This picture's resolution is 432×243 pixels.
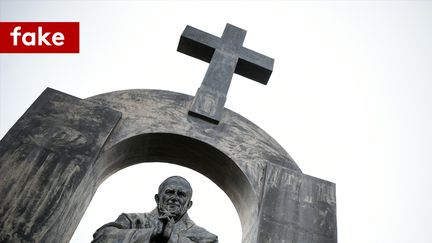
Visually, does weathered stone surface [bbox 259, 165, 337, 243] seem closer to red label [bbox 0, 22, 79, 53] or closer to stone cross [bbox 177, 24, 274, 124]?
stone cross [bbox 177, 24, 274, 124]

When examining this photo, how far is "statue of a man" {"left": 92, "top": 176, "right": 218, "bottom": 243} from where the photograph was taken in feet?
13.2

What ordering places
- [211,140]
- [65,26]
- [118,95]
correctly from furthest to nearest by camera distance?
[65,26] → [118,95] → [211,140]

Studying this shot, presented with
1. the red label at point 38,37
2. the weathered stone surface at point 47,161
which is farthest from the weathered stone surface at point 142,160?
the red label at point 38,37

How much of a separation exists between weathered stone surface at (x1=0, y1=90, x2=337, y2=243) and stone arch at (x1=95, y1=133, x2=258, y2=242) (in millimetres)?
17

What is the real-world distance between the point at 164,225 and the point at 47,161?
1797 mm

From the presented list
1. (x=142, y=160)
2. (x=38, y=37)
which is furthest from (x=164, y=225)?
(x=38, y=37)

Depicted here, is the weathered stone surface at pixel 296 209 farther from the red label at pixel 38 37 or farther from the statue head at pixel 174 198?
the red label at pixel 38 37

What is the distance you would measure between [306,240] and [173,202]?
1.85m

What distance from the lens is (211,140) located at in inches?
220

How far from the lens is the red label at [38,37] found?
8.63 m

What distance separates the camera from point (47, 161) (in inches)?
179

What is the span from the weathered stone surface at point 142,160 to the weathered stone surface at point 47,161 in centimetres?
Answer: 1

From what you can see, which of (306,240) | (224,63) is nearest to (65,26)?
(224,63)

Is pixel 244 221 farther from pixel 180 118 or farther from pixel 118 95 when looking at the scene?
pixel 118 95
